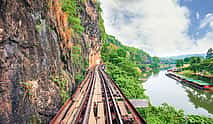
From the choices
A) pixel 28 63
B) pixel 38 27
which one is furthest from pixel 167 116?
pixel 38 27

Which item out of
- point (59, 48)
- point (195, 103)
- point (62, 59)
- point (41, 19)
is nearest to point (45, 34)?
point (41, 19)

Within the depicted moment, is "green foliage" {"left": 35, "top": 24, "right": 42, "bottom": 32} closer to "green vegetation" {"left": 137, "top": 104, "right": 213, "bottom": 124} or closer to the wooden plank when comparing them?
the wooden plank

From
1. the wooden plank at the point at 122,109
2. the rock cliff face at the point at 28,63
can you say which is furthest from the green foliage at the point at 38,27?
the wooden plank at the point at 122,109

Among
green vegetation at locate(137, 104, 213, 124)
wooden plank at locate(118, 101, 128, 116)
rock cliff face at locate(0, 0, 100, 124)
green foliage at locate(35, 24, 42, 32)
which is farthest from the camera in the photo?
green vegetation at locate(137, 104, 213, 124)

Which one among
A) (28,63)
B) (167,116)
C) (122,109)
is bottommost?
(167,116)

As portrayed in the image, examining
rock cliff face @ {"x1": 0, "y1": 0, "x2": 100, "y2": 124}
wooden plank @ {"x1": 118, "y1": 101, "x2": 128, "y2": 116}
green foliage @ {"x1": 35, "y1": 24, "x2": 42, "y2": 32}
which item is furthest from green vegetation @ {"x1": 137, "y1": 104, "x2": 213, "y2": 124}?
green foliage @ {"x1": 35, "y1": 24, "x2": 42, "y2": 32}

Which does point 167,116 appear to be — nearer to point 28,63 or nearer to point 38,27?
point 28,63

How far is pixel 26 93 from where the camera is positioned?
15.3ft

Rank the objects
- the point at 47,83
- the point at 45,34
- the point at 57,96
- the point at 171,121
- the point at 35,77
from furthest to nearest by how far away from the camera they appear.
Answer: the point at 171,121, the point at 57,96, the point at 45,34, the point at 47,83, the point at 35,77

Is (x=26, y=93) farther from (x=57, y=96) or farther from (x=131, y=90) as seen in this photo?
(x=131, y=90)

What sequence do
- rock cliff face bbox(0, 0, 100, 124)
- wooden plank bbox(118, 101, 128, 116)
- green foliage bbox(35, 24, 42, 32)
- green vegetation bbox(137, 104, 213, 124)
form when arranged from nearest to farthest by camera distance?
rock cliff face bbox(0, 0, 100, 124) → green foliage bbox(35, 24, 42, 32) → wooden plank bbox(118, 101, 128, 116) → green vegetation bbox(137, 104, 213, 124)

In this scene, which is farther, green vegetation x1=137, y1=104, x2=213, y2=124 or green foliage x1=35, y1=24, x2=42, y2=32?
green vegetation x1=137, y1=104, x2=213, y2=124

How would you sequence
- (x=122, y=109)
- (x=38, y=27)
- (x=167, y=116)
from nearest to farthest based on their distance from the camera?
1. (x=38, y=27)
2. (x=122, y=109)
3. (x=167, y=116)

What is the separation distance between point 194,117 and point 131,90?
17.2 feet
